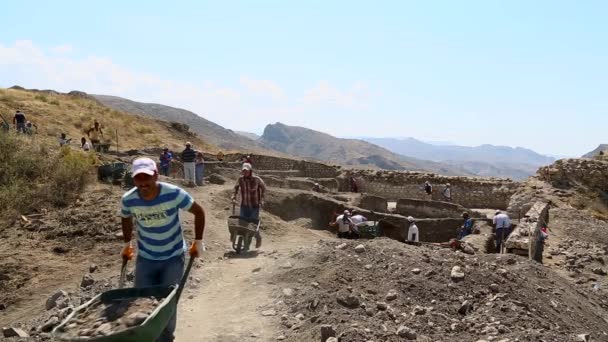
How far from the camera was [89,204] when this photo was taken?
11.4 metres

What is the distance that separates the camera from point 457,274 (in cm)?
662

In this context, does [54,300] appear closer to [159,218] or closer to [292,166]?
[159,218]

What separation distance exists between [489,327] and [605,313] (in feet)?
13.4

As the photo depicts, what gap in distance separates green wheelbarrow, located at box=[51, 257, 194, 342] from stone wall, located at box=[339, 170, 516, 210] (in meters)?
20.1

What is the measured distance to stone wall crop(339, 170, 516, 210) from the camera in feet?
74.4

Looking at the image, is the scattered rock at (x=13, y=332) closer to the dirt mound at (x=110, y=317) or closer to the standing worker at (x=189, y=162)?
the dirt mound at (x=110, y=317)

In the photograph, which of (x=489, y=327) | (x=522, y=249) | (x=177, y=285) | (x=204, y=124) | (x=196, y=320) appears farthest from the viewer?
(x=204, y=124)

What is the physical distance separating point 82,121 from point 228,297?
26788 mm

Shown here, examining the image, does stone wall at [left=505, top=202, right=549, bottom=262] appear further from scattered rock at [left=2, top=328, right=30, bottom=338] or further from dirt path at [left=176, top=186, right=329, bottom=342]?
scattered rock at [left=2, top=328, right=30, bottom=338]

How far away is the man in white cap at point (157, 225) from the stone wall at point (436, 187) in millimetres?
19832

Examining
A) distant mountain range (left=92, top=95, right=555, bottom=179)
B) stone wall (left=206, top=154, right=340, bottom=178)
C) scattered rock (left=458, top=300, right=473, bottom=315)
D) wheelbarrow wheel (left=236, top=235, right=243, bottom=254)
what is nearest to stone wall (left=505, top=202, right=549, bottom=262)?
scattered rock (left=458, top=300, right=473, bottom=315)

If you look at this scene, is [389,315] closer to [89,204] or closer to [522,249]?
[522,249]

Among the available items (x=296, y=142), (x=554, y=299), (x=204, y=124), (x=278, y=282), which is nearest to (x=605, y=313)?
(x=554, y=299)

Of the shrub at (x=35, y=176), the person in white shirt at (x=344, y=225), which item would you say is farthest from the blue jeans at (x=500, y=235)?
→ the shrub at (x=35, y=176)
